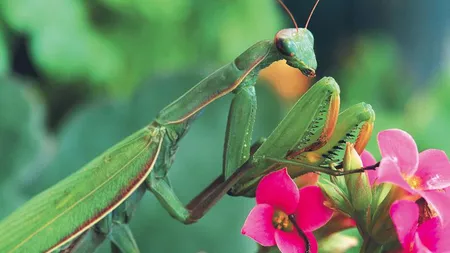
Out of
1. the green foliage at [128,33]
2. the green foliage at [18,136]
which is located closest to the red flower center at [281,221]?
the green foliage at [18,136]

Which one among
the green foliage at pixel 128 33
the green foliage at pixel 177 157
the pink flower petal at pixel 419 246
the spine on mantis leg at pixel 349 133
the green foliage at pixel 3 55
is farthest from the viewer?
the green foliage at pixel 128 33

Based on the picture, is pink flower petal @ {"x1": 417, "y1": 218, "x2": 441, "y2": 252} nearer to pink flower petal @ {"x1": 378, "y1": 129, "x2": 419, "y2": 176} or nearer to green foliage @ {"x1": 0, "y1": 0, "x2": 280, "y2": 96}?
pink flower petal @ {"x1": 378, "y1": 129, "x2": 419, "y2": 176}

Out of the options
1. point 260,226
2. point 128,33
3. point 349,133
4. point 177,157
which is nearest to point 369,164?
point 349,133

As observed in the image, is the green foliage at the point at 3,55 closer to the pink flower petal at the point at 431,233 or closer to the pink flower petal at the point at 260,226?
the pink flower petal at the point at 260,226

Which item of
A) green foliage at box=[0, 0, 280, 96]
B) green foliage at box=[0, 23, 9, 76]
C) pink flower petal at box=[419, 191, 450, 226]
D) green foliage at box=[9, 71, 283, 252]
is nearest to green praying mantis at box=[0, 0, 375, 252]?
pink flower petal at box=[419, 191, 450, 226]

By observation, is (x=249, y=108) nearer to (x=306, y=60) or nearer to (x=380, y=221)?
(x=306, y=60)

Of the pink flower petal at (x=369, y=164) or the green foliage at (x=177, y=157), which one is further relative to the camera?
the green foliage at (x=177, y=157)
